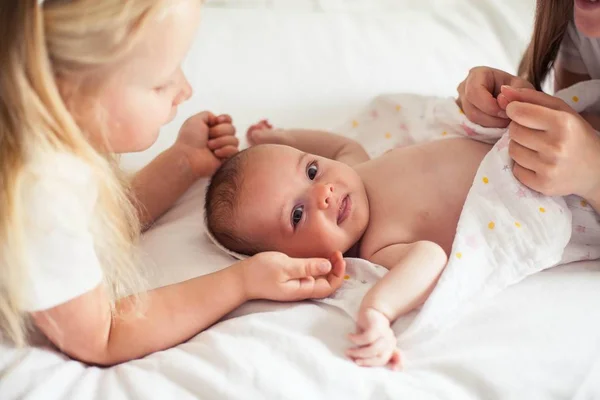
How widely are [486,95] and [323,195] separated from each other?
295 millimetres

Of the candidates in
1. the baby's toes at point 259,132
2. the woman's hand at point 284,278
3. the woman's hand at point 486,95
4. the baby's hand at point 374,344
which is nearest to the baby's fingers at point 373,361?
the baby's hand at point 374,344

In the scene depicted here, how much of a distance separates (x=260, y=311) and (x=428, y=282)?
0.22 m

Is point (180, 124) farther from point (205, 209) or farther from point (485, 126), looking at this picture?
point (485, 126)

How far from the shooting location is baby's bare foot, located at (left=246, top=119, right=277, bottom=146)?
1235 millimetres

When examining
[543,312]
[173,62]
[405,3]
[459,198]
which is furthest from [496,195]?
[405,3]

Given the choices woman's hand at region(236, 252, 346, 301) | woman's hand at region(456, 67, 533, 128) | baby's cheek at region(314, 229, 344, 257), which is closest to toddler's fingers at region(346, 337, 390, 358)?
woman's hand at region(236, 252, 346, 301)

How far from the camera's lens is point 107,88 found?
2.36 ft

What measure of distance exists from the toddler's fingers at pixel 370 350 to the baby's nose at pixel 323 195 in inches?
9.9

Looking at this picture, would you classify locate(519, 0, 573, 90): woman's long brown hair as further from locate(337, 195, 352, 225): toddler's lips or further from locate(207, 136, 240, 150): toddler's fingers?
locate(207, 136, 240, 150): toddler's fingers

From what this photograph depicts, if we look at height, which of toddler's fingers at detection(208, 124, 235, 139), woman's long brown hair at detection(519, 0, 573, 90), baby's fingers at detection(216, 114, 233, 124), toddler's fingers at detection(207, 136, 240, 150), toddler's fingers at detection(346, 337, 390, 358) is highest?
woman's long brown hair at detection(519, 0, 573, 90)

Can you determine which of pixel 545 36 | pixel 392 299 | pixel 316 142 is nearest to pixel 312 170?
pixel 316 142

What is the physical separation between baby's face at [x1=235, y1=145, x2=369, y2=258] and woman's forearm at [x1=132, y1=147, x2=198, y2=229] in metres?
0.17

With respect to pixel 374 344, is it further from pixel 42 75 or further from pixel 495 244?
pixel 42 75

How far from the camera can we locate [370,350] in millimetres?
792
